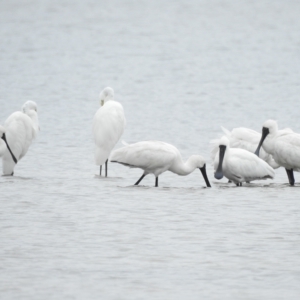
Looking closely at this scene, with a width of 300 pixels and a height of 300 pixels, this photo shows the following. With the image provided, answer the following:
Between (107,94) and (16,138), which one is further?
(107,94)

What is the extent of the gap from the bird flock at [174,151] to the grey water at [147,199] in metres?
0.25

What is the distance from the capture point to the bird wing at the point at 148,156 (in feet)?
41.4

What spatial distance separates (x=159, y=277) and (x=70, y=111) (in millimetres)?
17731

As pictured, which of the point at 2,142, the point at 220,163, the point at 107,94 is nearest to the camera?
the point at 220,163

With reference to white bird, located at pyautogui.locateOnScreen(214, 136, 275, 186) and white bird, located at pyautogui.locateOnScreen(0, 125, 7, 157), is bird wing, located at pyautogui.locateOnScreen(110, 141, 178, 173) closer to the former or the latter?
white bird, located at pyautogui.locateOnScreen(214, 136, 275, 186)

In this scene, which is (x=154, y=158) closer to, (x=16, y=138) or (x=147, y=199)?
(x=147, y=199)

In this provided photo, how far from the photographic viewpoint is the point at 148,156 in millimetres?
12633

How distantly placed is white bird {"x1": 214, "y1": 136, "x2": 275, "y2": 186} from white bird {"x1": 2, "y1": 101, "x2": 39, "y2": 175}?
2856mm

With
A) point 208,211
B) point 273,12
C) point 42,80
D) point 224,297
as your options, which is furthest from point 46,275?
point 273,12

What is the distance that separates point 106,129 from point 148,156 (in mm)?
2009

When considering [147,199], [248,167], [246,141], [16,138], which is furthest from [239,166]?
[16,138]

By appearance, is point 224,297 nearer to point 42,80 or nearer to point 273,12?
point 42,80

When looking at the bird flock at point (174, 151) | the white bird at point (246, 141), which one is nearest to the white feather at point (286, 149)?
the bird flock at point (174, 151)

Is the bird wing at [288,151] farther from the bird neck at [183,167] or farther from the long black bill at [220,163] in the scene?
the bird neck at [183,167]
